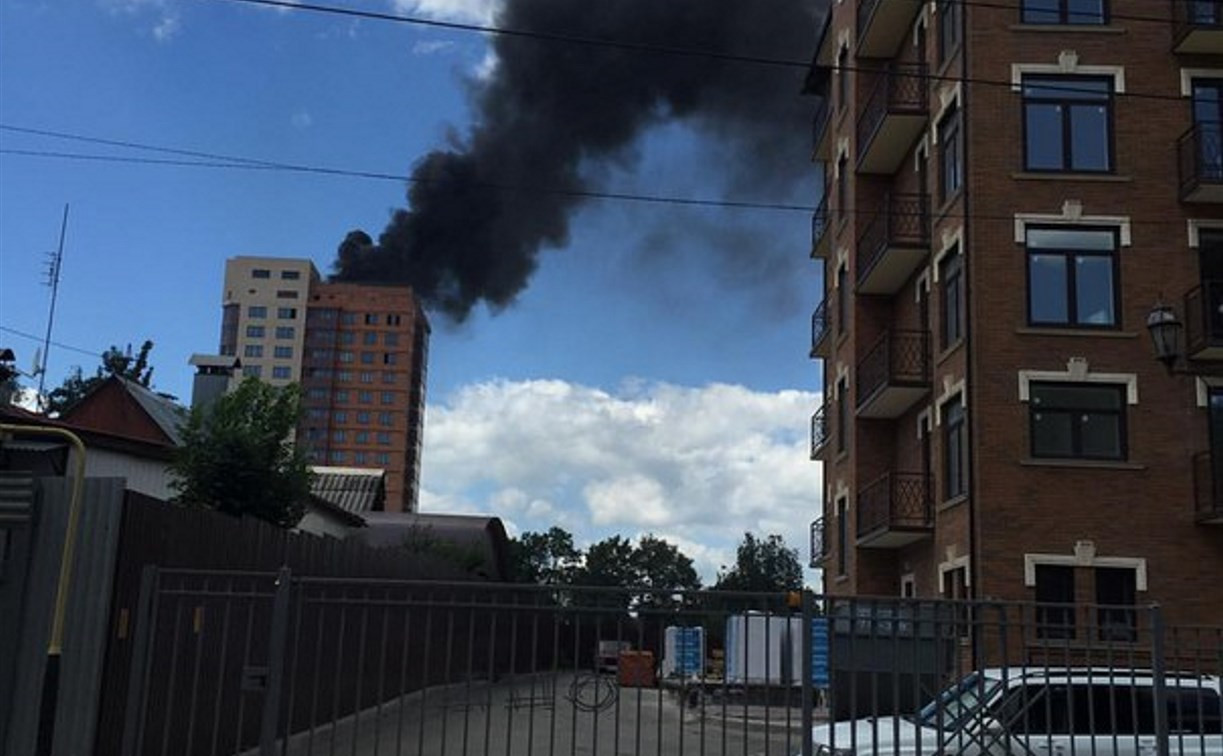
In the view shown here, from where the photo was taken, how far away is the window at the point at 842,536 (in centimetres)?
3325

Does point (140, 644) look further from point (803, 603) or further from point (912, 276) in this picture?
point (912, 276)

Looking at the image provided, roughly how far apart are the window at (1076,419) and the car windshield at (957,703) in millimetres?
16483

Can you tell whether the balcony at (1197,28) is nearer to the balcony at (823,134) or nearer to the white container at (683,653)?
the balcony at (823,134)

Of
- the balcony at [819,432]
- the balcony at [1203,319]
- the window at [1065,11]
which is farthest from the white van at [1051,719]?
the balcony at [819,432]

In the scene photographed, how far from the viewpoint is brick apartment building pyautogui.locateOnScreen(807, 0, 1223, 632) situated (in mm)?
23734

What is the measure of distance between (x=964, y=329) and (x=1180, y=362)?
12.8 ft

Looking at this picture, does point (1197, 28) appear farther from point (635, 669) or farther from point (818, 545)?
point (635, 669)

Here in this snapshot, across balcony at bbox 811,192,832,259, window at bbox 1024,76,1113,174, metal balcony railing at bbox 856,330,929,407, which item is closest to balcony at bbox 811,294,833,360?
balcony at bbox 811,192,832,259

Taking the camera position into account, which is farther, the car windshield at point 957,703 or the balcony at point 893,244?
the balcony at point 893,244

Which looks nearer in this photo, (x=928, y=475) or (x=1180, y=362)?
(x=1180, y=362)

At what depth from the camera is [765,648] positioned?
27.5ft

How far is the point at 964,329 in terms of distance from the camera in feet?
82.7

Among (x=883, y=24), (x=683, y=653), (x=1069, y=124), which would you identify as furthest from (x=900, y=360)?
(x=683, y=653)

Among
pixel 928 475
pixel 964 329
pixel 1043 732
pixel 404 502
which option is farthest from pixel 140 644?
pixel 404 502
